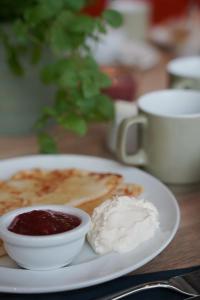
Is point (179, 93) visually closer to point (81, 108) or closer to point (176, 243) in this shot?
point (81, 108)

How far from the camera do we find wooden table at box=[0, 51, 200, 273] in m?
0.92

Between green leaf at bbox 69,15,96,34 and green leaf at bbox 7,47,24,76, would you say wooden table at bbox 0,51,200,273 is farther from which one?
green leaf at bbox 69,15,96,34

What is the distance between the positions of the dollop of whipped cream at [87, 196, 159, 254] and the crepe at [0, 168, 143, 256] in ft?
0.32

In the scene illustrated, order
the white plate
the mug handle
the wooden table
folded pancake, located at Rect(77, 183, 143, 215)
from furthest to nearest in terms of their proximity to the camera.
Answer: the mug handle → folded pancake, located at Rect(77, 183, 143, 215) → the wooden table → the white plate

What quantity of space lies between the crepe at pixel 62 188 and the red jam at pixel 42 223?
0.45ft

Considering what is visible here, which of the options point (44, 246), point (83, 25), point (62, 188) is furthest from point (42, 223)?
point (83, 25)

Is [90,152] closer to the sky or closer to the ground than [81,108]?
closer to the ground

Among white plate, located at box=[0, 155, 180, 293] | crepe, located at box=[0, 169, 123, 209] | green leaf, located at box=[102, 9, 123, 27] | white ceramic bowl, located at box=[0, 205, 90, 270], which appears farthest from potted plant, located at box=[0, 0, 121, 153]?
white ceramic bowl, located at box=[0, 205, 90, 270]

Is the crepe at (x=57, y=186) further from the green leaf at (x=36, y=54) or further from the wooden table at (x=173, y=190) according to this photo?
the green leaf at (x=36, y=54)

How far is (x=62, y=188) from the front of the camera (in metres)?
1.09

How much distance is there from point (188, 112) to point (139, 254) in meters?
0.45

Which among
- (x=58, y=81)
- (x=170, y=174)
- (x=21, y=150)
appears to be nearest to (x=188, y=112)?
(x=170, y=174)

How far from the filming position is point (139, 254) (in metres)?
0.87

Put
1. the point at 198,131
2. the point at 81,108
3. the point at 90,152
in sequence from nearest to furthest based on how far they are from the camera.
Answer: the point at 198,131
the point at 81,108
the point at 90,152
